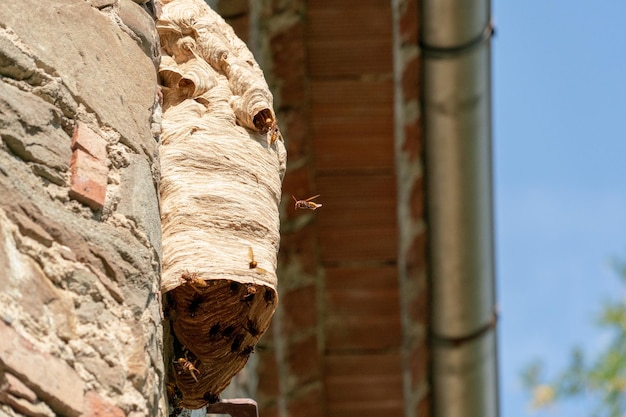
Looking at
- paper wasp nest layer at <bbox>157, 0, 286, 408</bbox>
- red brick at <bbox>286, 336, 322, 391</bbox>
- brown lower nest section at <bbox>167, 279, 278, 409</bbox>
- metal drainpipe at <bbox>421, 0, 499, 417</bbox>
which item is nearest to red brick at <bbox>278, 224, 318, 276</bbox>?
red brick at <bbox>286, 336, 322, 391</bbox>

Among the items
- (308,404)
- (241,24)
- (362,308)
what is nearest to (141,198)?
(241,24)

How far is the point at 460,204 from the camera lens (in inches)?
318

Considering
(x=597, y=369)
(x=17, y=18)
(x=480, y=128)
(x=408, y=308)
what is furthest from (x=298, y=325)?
(x=17, y=18)

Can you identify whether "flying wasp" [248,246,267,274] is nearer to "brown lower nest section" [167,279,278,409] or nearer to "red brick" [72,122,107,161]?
"brown lower nest section" [167,279,278,409]

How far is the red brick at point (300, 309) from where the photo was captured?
8.32 meters

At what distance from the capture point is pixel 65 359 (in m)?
3.30

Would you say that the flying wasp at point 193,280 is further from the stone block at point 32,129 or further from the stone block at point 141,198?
the stone block at point 32,129

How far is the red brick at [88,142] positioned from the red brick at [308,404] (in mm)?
4819

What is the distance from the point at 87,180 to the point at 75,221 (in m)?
0.13

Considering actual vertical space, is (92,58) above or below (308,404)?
above

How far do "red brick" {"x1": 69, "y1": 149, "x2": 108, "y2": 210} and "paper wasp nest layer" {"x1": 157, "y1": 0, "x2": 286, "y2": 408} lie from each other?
33 centimetres

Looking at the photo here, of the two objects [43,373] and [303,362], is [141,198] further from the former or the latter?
[303,362]

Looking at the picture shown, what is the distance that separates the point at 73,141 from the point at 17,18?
303 mm

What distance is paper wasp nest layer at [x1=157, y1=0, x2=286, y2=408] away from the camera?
394 centimetres
